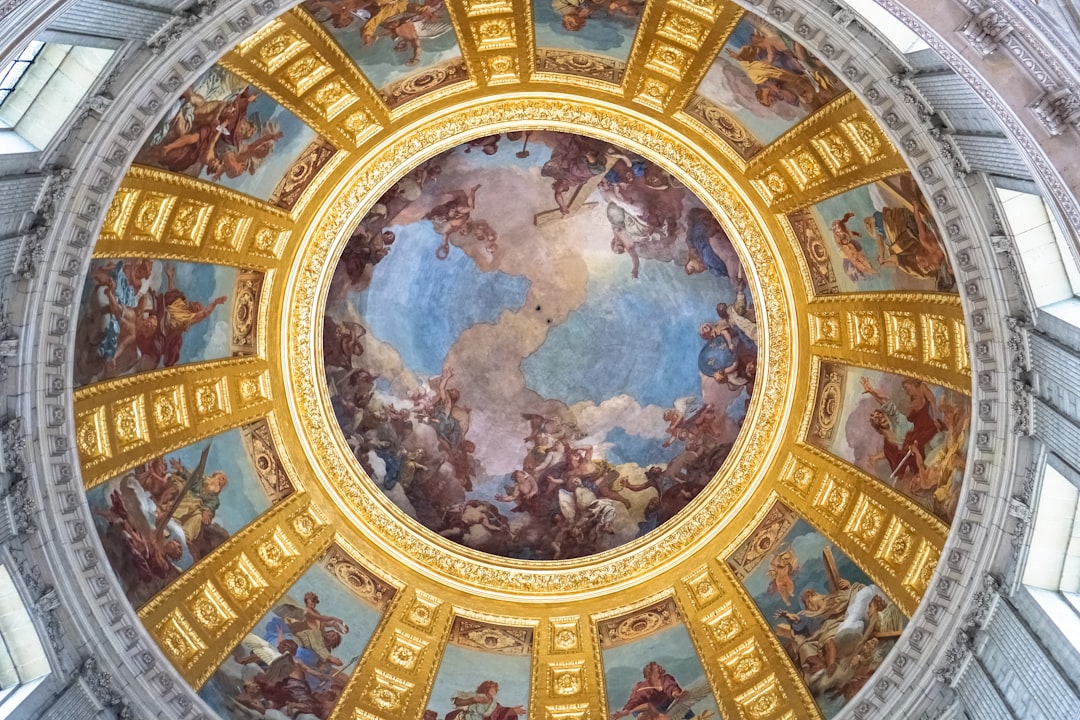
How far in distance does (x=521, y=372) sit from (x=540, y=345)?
2.83 feet

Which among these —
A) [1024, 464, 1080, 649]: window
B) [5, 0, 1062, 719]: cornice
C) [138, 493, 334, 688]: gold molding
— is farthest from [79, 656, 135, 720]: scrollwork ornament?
[1024, 464, 1080, 649]: window

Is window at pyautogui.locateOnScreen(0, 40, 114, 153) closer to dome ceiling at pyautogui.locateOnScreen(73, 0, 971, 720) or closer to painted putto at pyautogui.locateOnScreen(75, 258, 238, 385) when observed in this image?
dome ceiling at pyautogui.locateOnScreen(73, 0, 971, 720)

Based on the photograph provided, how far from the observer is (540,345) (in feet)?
84.5

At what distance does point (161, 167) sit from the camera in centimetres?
1584

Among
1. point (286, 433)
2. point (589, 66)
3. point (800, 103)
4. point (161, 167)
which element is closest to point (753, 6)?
point (800, 103)

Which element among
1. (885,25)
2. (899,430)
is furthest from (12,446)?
(899,430)

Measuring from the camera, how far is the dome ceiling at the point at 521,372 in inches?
663

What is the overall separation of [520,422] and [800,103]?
11621 millimetres

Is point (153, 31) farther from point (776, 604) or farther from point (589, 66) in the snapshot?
point (776, 604)

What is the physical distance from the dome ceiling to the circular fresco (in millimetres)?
88

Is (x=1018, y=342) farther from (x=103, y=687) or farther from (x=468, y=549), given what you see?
(x=103, y=687)

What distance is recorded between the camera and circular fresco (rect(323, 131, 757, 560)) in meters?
22.8

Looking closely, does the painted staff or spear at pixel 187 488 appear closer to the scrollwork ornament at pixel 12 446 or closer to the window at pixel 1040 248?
the scrollwork ornament at pixel 12 446

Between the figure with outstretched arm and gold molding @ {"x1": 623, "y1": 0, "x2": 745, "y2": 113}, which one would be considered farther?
the figure with outstretched arm
